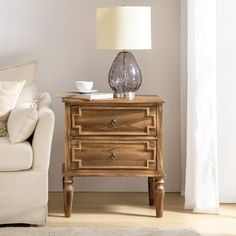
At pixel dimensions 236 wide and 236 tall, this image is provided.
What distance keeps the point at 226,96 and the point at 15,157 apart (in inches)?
61.5

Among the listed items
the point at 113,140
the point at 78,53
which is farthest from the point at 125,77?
the point at 78,53

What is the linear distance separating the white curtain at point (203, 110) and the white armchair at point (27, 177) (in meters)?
0.99

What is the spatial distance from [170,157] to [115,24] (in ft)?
3.98

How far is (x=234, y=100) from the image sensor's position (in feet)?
15.7

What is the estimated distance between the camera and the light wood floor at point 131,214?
4246 mm

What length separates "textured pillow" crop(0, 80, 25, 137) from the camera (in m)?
4.36

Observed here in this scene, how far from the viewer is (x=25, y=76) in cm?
470

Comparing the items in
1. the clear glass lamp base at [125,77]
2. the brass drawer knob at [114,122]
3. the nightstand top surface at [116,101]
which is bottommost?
the brass drawer knob at [114,122]

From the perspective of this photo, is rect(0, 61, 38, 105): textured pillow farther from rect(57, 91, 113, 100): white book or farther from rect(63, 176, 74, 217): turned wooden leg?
rect(63, 176, 74, 217): turned wooden leg

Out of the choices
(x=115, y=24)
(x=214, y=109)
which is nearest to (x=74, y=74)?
(x=115, y=24)

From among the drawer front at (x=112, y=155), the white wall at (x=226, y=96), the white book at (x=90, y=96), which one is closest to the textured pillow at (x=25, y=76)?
the white book at (x=90, y=96)

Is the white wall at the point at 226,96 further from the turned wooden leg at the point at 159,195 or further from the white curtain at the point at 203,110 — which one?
the turned wooden leg at the point at 159,195

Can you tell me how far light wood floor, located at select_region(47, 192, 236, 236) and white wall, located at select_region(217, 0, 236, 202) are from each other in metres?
0.19

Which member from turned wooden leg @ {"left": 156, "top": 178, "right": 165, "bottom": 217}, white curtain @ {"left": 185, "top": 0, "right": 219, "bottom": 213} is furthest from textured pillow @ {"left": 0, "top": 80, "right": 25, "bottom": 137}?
white curtain @ {"left": 185, "top": 0, "right": 219, "bottom": 213}
